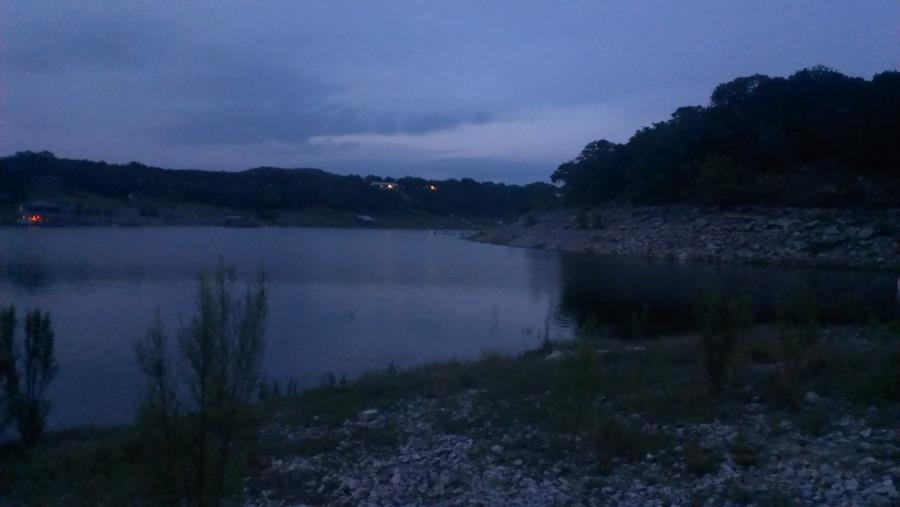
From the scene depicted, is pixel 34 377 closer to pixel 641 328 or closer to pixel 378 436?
pixel 378 436

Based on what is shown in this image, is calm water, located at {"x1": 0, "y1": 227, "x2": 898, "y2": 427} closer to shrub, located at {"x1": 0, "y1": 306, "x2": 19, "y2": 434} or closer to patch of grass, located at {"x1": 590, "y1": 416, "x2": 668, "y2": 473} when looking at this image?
shrub, located at {"x1": 0, "y1": 306, "x2": 19, "y2": 434}

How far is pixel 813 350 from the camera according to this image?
12.2 metres

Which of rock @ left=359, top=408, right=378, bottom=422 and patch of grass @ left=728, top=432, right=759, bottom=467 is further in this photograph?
rock @ left=359, top=408, right=378, bottom=422

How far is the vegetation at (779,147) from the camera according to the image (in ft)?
167

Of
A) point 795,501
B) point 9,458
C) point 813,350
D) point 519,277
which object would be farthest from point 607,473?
point 519,277

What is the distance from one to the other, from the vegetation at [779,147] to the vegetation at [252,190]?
2258cm

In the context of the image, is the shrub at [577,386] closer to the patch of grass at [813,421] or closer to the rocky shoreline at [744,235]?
the patch of grass at [813,421]

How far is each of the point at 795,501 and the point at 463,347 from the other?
13.9m

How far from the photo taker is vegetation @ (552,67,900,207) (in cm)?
5103

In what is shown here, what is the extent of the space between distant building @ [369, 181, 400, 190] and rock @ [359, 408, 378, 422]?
109 meters

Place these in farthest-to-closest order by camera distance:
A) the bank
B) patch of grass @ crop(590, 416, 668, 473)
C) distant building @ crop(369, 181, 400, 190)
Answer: distant building @ crop(369, 181, 400, 190) < patch of grass @ crop(590, 416, 668, 473) < the bank

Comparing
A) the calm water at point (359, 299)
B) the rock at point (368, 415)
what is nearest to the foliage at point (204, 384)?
the calm water at point (359, 299)

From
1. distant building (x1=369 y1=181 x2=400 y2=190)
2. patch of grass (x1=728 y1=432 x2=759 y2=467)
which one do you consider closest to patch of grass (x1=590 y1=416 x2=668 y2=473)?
patch of grass (x1=728 y1=432 x2=759 y2=467)

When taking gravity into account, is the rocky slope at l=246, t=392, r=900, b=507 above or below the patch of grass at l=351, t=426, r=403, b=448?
above
